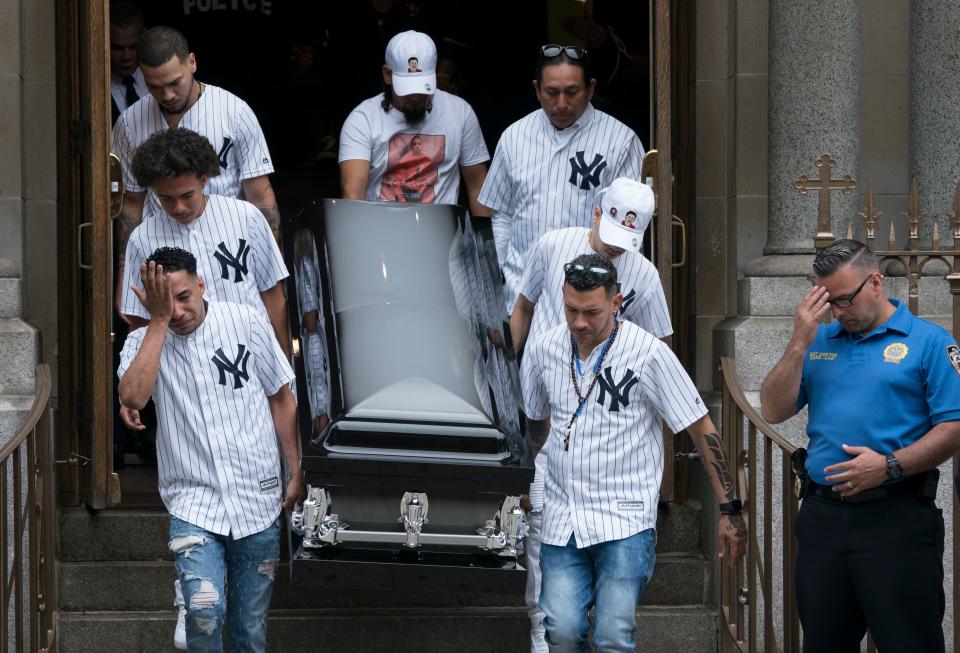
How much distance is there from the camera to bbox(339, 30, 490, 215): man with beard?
284 inches

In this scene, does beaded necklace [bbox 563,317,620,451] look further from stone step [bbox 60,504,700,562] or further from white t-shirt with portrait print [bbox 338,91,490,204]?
stone step [bbox 60,504,700,562]

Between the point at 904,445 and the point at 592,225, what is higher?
the point at 592,225

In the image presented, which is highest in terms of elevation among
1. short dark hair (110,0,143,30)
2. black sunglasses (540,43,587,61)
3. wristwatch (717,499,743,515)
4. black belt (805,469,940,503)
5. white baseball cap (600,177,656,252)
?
short dark hair (110,0,143,30)

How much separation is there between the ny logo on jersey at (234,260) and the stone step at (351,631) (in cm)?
177

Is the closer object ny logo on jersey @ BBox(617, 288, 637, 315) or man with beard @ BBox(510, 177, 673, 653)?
man with beard @ BBox(510, 177, 673, 653)

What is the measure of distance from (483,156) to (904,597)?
325 centimetres

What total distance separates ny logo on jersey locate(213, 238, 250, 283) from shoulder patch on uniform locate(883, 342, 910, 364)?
2466mm

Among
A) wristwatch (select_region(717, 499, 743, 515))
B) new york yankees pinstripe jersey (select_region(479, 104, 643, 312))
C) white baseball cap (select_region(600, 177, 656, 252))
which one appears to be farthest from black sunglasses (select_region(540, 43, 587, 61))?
wristwatch (select_region(717, 499, 743, 515))

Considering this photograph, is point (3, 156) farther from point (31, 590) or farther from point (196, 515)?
point (196, 515)

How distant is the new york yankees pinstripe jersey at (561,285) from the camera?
20.4 feet

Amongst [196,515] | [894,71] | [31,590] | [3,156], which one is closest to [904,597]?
[196,515]

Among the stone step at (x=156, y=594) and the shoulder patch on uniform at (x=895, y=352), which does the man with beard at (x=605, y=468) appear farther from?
the stone step at (x=156, y=594)

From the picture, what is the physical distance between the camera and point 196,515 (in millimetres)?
5324

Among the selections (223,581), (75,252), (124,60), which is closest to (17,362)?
(75,252)
